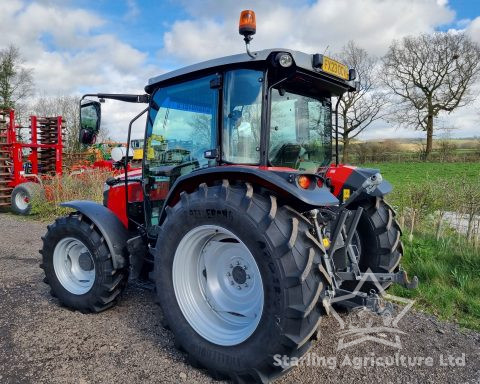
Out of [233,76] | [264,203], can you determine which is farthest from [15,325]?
[233,76]

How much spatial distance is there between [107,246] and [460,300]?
3.25 meters

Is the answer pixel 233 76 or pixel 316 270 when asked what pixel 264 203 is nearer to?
pixel 316 270

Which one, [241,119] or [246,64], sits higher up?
[246,64]

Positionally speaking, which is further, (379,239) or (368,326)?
(379,239)

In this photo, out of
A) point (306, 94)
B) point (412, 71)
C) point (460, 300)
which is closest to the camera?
point (306, 94)

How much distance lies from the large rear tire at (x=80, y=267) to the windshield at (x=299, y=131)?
1694 mm

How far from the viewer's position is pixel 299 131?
318 cm

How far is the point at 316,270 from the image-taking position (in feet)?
7.64

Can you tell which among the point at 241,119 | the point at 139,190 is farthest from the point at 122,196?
the point at 241,119

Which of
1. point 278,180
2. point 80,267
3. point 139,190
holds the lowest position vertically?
point 80,267

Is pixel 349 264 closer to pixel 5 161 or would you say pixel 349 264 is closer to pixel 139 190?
pixel 139 190

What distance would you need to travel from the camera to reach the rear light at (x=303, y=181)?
2.51 metres

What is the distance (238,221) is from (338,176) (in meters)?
1.32

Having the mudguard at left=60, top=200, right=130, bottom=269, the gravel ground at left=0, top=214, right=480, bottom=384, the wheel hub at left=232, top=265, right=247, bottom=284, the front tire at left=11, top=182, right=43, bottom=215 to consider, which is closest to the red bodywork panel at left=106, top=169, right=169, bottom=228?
the mudguard at left=60, top=200, right=130, bottom=269
